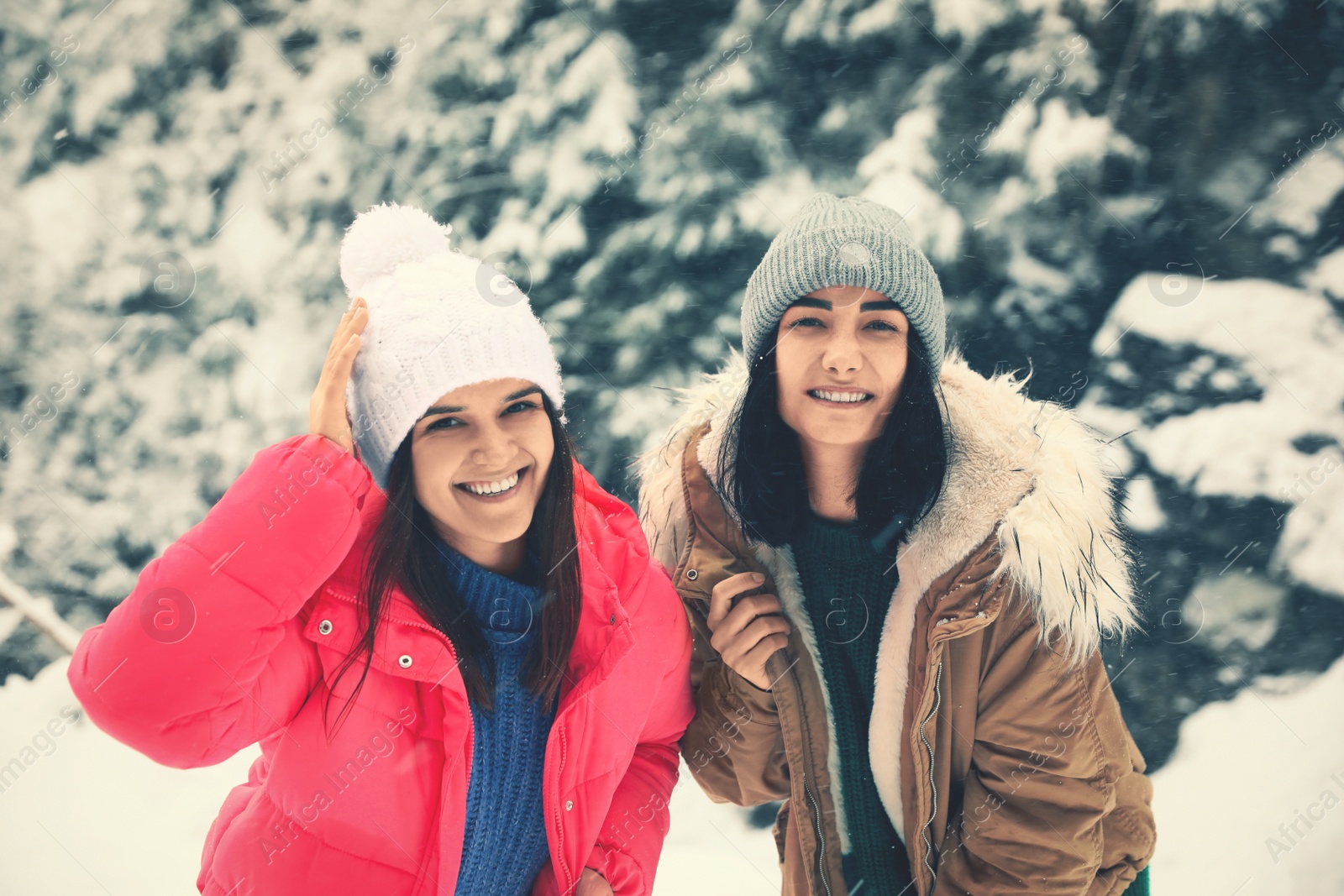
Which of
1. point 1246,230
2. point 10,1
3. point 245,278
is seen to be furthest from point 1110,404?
point 10,1

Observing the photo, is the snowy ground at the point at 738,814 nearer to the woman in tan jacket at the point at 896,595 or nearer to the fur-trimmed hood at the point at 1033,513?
the woman in tan jacket at the point at 896,595

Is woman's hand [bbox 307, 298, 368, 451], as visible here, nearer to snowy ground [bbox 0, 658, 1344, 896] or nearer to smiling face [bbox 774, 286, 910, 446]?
smiling face [bbox 774, 286, 910, 446]

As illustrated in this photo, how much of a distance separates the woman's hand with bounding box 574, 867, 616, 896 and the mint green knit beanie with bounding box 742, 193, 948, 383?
1115 millimetres

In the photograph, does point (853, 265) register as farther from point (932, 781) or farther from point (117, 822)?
point (117, 822)

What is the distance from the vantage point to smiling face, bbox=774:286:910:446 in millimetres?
1646

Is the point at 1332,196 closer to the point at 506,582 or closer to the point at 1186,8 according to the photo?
the point at 1186,8

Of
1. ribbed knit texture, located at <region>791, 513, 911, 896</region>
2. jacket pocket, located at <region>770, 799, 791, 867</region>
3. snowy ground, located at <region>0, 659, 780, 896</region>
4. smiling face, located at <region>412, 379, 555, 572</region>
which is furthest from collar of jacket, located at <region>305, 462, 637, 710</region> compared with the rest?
snowy ground, located at <region>0, 659, 780, 896</region>

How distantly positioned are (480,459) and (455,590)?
27cm

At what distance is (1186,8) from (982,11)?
0.68 meters

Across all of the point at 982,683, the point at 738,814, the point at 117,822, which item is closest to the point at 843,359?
the point at 982,683

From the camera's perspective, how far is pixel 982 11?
313 centimetres

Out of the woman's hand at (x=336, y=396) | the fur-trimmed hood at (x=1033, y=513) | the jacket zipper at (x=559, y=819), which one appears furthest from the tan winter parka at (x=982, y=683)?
the woman's hand at (x=336, y=396)

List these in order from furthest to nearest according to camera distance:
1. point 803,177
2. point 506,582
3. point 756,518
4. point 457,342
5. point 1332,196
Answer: point 803,177 < point 1332,196 < point 756,518 < point 506,582 < point 457,342

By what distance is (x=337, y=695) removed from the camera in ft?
4.59
